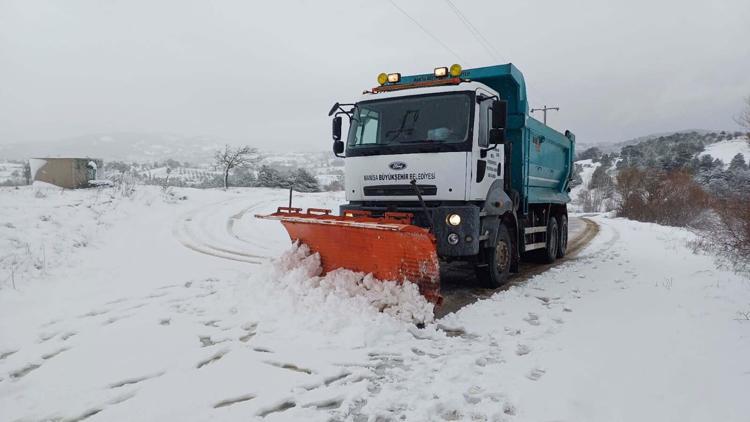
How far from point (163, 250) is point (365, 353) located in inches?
310

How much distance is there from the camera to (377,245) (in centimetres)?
534

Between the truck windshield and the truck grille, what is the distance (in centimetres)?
51

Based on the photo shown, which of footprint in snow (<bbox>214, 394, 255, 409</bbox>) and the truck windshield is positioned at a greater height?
the truck windshield

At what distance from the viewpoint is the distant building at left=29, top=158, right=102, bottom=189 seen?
2039 cm

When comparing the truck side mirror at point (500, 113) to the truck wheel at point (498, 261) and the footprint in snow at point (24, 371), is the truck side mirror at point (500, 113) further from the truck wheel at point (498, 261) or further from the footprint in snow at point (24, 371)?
the footprint in snow at point (24, 371)

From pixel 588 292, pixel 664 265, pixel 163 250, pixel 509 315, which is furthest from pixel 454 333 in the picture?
pixel 163 250

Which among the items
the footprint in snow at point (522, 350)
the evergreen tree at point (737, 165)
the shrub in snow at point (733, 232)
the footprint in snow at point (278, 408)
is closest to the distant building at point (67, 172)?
the footprint in snow at point (278, 408)

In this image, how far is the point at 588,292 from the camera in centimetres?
664

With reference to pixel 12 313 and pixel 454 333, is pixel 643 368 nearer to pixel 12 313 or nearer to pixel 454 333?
pixel 454 333

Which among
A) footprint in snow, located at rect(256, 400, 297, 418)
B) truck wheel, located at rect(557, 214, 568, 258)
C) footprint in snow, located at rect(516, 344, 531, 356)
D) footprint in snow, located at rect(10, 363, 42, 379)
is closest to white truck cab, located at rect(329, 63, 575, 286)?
footprint in snow, located at rect(516, 344, 531, 356)

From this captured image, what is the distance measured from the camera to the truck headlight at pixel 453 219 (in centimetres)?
573

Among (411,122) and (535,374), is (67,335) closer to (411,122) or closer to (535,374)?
(535,374)

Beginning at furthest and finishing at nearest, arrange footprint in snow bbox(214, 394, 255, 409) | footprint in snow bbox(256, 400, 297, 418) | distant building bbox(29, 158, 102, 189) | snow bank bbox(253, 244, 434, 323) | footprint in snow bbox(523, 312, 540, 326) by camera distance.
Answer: distant building bbox(29, 158, 102, 189) → footprint in snow bbox(523, 312, 540, 326) → snow bank bbox(253, 244, 434, 323) → footprint in snow bbox(214, 394, 255, 409) → footprint in snow bbox(256, 400, 297, 418)

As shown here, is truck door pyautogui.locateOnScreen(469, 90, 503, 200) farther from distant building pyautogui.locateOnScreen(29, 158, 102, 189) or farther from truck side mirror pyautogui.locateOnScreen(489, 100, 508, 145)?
distant building pyautogui.locateOnScreen(29, 158, 102, 189)
